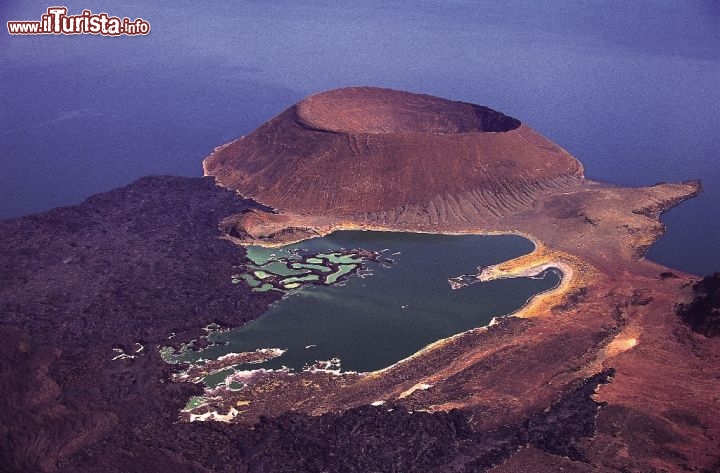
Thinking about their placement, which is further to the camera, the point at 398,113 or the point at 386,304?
the point at 398,113

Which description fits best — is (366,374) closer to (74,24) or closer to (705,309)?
(705,309)

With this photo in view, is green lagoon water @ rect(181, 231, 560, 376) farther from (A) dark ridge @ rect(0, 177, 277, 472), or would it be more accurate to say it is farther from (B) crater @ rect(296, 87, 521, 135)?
(B) crater @ rect(296, 87, 521, 135)

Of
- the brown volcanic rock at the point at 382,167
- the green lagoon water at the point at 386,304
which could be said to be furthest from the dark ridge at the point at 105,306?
the brown volcanic rock at the point at 382,167

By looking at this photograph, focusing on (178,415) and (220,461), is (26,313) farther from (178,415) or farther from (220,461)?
(220,461)

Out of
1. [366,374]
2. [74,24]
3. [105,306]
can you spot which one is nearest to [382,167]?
[366,374]

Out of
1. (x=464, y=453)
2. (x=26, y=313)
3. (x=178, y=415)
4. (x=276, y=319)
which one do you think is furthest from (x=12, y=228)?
(x=464, y=453)

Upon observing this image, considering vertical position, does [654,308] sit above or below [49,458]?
above
